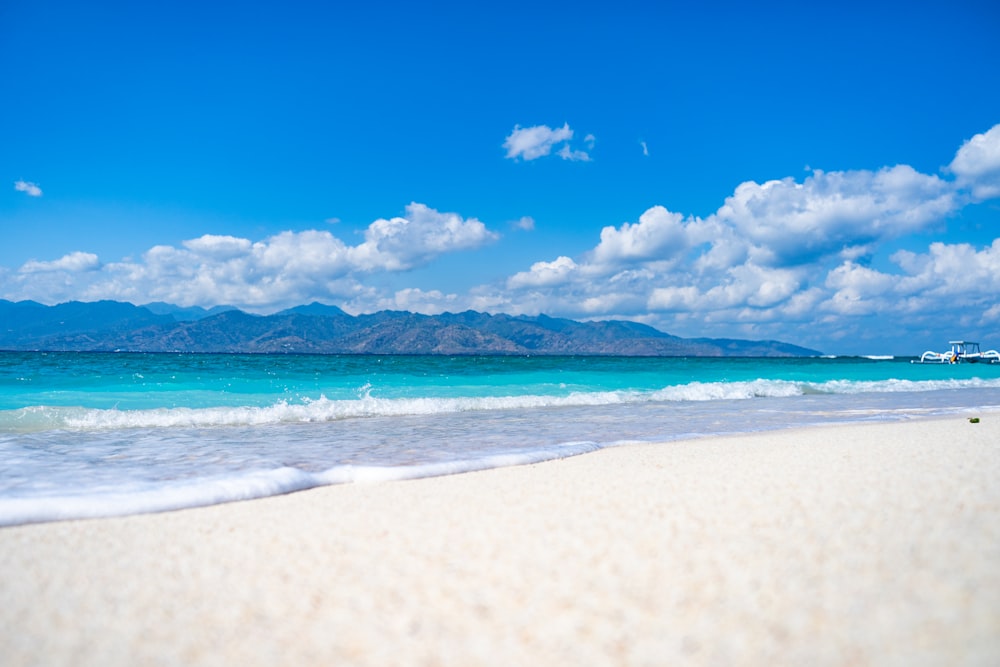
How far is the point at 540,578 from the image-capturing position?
11.0 ft

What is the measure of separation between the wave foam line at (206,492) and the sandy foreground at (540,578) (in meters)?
0.32

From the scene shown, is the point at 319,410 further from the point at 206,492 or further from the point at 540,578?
the point at 540,578

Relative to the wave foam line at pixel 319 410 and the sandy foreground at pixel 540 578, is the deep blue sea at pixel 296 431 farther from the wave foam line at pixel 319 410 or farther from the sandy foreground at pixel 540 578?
the sandy foreground at pixel 540 578

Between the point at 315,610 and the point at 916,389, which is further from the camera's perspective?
the point at 916,389

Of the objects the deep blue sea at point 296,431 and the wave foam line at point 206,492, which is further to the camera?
the deep blue sea at point 296,431

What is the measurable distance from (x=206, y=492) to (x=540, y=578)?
403cm

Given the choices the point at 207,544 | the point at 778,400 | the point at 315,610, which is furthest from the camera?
the point at 778,400

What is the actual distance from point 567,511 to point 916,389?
99.5 ft

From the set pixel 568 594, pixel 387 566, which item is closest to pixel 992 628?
pixel 568 594

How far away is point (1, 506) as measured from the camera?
515cm

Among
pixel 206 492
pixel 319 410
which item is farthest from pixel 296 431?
pixel 206 492

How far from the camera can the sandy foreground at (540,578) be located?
2650mm

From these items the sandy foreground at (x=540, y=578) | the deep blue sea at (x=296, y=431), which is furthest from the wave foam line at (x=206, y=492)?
the sandy foreground at (x=540, y=578)

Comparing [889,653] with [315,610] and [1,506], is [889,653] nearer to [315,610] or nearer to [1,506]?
[315,610]
